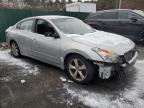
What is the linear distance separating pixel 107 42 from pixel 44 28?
1.89 m

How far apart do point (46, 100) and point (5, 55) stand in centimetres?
407

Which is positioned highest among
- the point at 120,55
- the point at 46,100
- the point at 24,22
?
the point at 24,22

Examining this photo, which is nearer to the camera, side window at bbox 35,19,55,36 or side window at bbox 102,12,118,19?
side window at bbox 35,19,55,36

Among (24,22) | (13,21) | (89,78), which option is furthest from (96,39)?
(13,21)

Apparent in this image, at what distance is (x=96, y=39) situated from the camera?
493cm

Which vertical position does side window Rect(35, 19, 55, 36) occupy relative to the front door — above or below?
above

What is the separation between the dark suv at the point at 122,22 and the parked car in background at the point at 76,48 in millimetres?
3820

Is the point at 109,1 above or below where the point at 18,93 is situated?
above

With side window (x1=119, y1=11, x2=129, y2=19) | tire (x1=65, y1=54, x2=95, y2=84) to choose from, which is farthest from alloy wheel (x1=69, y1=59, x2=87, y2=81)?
side window (x1=119, y1=11, x2=129, y2=19)

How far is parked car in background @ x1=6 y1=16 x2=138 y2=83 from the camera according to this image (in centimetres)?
438

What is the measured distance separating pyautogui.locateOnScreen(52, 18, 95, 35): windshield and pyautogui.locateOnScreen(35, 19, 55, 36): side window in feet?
0.62

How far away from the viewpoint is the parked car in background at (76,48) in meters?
4.38

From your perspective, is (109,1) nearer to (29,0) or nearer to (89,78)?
(29,0)

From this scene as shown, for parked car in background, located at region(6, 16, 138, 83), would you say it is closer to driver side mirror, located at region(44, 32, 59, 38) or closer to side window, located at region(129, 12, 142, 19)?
driver side mirror, located at region(44, 32, 59, 38)
